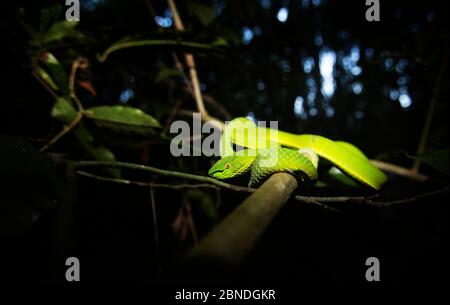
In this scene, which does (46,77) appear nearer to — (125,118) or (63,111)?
(63,111)

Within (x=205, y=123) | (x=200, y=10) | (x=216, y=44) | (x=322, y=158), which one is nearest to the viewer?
(x=322, y=158)

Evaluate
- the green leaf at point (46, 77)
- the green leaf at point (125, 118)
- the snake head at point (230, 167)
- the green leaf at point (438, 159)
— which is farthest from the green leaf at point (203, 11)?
the green leaf at point (438, 159)

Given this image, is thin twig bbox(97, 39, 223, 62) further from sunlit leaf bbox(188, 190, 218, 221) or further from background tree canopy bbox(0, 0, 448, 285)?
sunlit leaf bbox(188, 190, 218, 221)

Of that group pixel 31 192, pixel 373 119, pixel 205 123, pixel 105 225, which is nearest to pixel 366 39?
pixel 373 119

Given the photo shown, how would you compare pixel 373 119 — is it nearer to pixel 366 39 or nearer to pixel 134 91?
pixel 366 39

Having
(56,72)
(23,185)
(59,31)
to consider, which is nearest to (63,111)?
(56,72)

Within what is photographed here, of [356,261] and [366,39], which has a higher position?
[366,39]

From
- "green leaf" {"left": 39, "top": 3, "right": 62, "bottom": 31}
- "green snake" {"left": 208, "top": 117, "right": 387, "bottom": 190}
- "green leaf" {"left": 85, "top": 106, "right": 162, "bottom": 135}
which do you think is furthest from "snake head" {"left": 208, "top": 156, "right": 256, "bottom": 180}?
"green leaf" {"left": 39, "top": 3, "right": 62, "bottom": 31}

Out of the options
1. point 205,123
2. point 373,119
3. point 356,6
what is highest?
point 356,6
